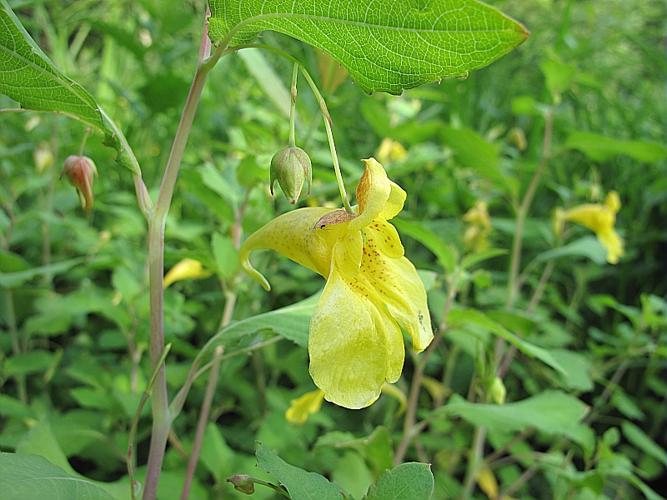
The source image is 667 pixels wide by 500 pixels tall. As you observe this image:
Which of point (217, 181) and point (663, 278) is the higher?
point (217, 181)

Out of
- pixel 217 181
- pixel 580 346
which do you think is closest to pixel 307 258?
pixel 217 181

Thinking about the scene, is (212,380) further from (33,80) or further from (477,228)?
(477,228)

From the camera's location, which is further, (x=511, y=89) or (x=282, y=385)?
(x=511, y=89)

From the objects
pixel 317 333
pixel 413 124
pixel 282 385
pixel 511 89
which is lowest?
pixel 282 385

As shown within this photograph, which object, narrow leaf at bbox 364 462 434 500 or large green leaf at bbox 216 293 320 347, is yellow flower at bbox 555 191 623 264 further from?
narrow leaf at bbox 364 462 434 500

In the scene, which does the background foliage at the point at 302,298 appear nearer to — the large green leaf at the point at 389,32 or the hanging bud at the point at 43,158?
the hanging bud at the point at 43,158

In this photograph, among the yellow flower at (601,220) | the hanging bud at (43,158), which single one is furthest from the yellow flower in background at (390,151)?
the hanging bud at (43,158)

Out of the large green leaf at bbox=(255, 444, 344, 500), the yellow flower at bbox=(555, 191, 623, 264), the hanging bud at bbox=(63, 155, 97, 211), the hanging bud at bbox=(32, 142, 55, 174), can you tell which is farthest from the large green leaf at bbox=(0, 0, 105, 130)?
the yellow flower at bbox=(555, 191, 623, 264)

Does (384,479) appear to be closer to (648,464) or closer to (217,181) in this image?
(217,181)
